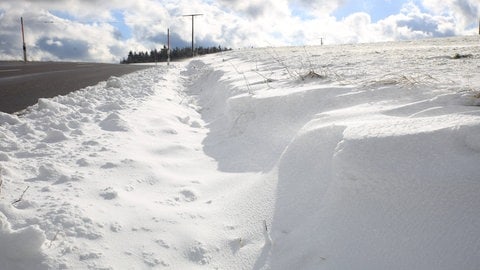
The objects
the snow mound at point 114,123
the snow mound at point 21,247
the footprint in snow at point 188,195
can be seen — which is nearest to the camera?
the snow mound at point 21,247

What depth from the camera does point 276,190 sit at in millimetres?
1940

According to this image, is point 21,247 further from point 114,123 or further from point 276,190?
point 114,123

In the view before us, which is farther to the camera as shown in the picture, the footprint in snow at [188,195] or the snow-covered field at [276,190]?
the footprint in snow at [188,195]

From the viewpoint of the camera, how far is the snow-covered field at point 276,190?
134 centimetres

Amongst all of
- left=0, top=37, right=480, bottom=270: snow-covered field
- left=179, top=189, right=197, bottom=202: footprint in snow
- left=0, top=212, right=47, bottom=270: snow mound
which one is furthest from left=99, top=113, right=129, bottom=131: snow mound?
left=0, top=212, right=47, bottom=270: snow mound

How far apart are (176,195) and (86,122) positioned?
1722 mm

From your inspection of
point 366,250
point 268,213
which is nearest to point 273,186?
point 268,213

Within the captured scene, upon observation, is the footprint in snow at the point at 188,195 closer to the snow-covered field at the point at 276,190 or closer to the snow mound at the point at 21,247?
the snow-covered field at the point at 276,190

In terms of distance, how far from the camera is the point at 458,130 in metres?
1.50

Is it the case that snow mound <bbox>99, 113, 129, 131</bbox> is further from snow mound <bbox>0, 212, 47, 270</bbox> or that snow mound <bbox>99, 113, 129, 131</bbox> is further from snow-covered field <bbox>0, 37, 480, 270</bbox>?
snow mound <bbox>0, 212, 47, 270</bbox>

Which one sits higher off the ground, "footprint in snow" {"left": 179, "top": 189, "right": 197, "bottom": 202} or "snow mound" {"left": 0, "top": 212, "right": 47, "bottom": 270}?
"snow mound" {"left": 0, "top": 212, "right": 47, "bottom": 270}

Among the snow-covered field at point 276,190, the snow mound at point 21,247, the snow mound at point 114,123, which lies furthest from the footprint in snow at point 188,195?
the snow mound at point 114,123

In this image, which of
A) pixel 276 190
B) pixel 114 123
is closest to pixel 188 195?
pixel 276 190

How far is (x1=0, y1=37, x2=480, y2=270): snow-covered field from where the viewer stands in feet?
4.41
